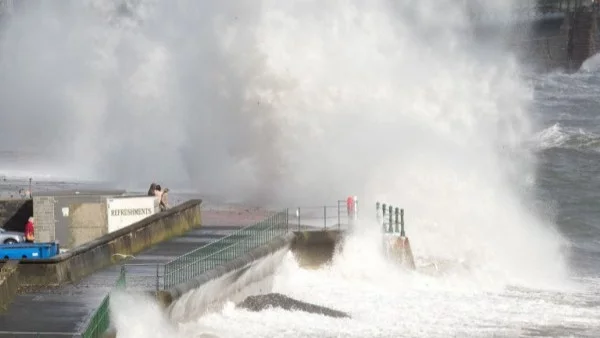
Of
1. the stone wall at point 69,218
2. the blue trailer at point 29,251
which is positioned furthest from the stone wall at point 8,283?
the stone wall at point 69,218

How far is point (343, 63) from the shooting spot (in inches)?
1690

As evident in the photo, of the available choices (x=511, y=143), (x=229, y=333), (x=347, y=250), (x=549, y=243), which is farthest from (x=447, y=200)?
(x=511, y=143)

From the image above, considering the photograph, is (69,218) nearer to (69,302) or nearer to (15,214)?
(15,214)

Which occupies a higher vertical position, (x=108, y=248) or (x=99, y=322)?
(x=108, y=248)

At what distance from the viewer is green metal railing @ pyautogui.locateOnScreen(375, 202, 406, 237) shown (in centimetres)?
2738

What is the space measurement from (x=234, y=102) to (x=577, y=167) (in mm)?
17721

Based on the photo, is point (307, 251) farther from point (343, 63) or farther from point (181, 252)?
point (343, 63)

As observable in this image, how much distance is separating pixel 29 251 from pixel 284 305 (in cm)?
411

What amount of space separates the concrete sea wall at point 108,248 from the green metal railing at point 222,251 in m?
1.23

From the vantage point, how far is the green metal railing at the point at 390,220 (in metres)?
27.4

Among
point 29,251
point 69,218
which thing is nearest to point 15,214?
point 69,218

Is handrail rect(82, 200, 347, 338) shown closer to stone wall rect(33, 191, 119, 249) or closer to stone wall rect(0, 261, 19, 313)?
stone wall rect(0, 261, 19, 313)

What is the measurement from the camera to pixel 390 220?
27.5 metres

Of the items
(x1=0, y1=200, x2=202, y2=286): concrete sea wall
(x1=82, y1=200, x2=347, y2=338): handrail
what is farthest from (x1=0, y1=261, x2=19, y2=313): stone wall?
(x1=82, y1=200, x2=347, y2=338): handrail
